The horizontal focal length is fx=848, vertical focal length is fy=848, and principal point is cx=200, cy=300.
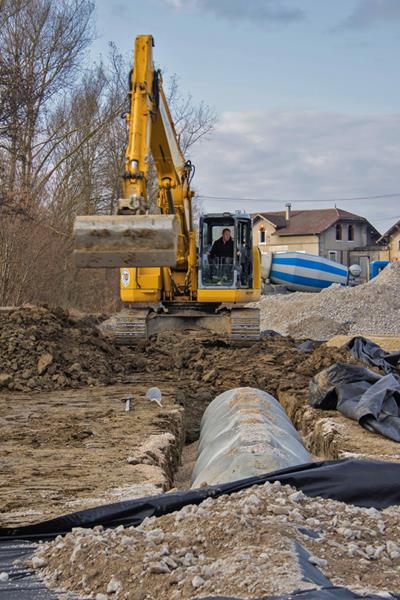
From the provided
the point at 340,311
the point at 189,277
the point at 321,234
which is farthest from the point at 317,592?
the point at 321,234

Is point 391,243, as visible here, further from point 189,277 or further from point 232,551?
point 232,551

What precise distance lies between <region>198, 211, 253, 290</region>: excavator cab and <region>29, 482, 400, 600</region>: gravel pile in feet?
38.8

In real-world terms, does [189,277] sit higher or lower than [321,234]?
lower

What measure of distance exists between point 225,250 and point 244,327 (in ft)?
5.12

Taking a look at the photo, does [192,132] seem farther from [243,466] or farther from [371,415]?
[243,466]

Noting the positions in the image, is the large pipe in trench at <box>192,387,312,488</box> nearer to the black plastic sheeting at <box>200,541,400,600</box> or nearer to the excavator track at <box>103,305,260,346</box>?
the black plastic sheeting at <box>200,541,400,600</box>

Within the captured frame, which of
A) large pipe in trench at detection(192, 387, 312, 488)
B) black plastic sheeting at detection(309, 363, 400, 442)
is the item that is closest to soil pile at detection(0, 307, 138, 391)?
large pipe in trench at detection(192, 387, 312, 488)

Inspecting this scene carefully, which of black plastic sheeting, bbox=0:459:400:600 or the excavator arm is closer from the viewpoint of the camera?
black plastic sheeting, bbox=0:459:400:600

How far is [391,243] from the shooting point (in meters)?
62.5

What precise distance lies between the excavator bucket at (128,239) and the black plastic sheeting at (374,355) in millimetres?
5682

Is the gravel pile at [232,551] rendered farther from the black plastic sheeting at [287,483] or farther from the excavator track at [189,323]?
the excavator track at [189,323]

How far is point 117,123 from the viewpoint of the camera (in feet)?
118

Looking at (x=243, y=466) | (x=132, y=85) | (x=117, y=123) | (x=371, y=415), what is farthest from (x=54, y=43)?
(x=243, y=466)

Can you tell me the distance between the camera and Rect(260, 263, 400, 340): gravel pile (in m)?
27.9
